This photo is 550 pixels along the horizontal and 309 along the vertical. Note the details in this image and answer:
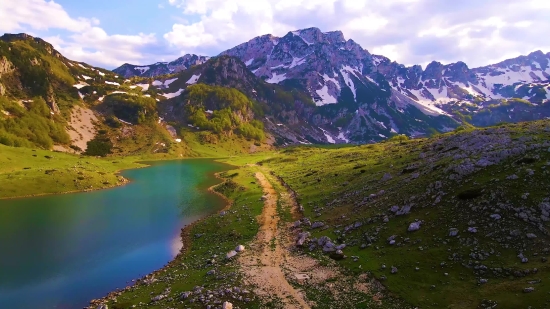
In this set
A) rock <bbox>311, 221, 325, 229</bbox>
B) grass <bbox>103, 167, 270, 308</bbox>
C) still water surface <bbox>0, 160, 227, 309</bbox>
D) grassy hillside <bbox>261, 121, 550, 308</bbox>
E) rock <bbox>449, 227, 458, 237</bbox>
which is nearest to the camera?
grassy hillside <bbox>261, 121, 550, 308</bbox>

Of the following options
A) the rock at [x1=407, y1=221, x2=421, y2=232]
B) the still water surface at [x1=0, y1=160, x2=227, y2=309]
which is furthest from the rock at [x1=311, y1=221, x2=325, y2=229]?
the still water surface at [x1=0, y1=160, x2=227, y2=309]

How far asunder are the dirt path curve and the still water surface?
1551cm

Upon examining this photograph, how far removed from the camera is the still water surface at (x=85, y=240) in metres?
42.1

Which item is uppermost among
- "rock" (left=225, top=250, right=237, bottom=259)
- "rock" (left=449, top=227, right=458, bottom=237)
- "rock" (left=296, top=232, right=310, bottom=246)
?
"rock" (left=449, top=227, right=458, bottom=237)

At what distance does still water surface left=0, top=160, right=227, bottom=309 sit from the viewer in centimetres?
4209

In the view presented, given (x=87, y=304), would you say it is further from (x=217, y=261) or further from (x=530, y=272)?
(x=530, y=272)

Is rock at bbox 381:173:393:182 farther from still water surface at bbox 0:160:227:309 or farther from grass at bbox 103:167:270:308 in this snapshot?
still water surface at bbox 0:160:227:309

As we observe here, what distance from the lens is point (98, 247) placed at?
57.5 meters

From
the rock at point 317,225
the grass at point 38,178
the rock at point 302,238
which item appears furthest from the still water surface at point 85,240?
the rock at point 317,225

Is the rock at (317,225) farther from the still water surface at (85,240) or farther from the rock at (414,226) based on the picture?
the still water surface at (85,240)

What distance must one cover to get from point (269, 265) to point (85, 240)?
131 ft

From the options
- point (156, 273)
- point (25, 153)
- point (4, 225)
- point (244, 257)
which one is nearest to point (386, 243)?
point (244, 257)

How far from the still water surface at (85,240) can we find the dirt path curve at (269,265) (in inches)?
610

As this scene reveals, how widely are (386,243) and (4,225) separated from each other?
77.3 metres
